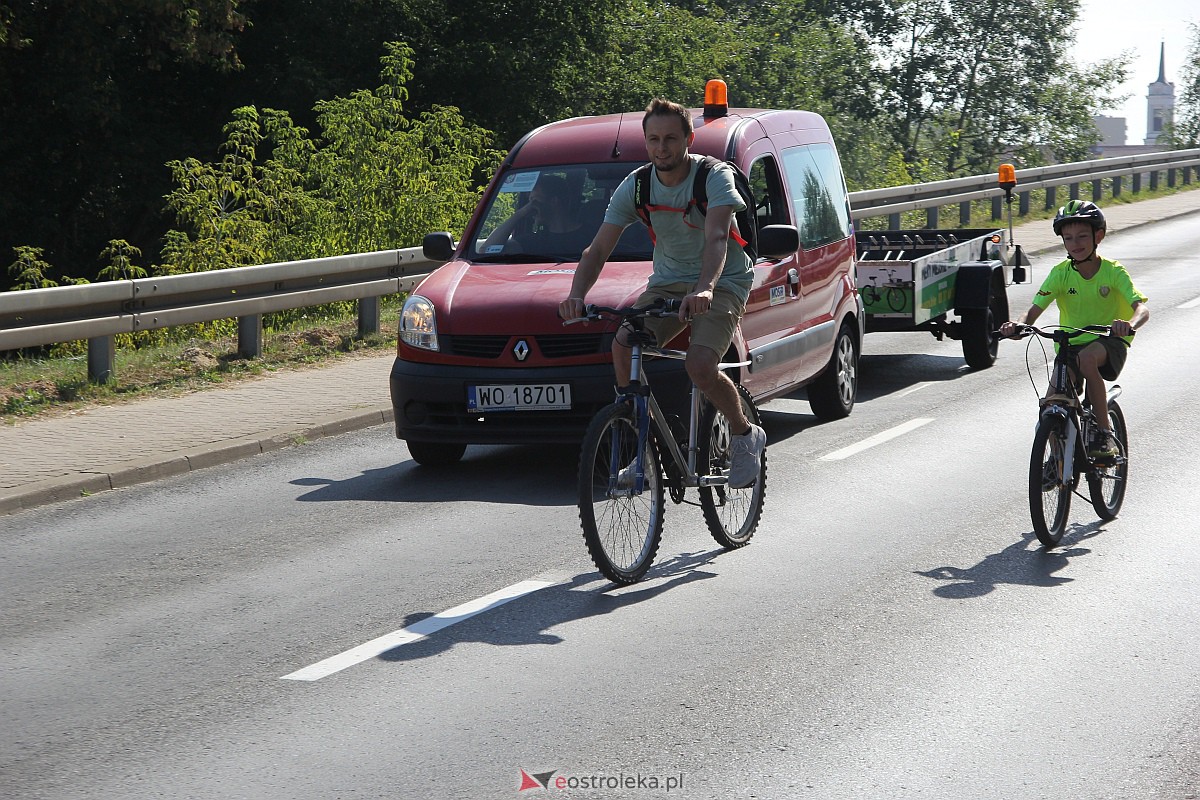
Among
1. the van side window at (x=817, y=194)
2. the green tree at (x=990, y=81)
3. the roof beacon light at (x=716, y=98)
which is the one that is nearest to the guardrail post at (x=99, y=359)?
the roof beacon light at (x=716, y=98)

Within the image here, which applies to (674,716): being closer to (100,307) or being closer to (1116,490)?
(1116,490)

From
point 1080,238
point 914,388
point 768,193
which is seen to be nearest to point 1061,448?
point 1080,238

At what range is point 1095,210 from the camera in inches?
298

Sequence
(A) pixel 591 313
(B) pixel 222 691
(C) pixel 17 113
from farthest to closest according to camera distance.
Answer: (C) pixel 17 113 → (A) pixel 591 313 → (B) pixel 222 691

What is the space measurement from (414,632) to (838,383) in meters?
5.59

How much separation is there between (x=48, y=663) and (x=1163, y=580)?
445 centimetres

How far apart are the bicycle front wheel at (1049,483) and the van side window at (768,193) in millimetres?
3093

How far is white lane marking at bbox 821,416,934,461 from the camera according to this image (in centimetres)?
980

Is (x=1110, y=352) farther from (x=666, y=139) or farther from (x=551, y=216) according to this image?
(x=551, y=216)

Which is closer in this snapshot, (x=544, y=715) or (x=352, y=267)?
(x=544, y=715)

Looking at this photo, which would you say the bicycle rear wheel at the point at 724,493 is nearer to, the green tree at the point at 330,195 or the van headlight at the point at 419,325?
the van headlight at the point at 419,325

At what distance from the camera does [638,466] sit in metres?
6.76

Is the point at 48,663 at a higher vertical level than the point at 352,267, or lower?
lower

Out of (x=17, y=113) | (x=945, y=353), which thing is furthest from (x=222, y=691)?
(x=17, y=113)
